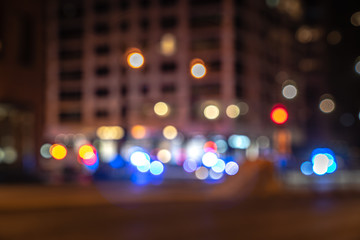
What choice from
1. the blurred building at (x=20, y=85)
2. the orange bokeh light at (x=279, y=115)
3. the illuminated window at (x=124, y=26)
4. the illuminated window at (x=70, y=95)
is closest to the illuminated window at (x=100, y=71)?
the illuminated window at (x=70, y=95)

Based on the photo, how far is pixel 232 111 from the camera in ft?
236

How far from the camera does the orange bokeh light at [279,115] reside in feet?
37.6

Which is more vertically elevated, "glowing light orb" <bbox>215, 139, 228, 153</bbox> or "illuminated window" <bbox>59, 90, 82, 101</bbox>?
"illuminated window" <bbox>59, 90, 82, 101</bbox>

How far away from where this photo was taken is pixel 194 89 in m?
74.8

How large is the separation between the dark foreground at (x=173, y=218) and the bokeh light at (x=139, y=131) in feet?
189

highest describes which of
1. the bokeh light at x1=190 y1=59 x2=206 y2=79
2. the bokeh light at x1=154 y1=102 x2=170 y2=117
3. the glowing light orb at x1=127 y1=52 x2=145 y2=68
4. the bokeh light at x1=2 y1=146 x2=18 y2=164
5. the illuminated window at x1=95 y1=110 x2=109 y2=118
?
the illuminated window at x1=95 y1=110 x2=109 y2=118

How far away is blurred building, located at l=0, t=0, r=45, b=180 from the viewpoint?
→ 22.7m

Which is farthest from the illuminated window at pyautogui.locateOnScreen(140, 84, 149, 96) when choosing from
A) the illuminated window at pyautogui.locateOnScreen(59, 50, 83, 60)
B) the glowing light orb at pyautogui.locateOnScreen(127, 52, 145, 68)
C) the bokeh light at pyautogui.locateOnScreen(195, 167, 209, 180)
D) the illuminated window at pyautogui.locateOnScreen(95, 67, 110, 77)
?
the glowing light orb at pyautogui.locateOnScreen(127, 52, 145, 68)

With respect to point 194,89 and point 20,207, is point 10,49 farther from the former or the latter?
point 194,89

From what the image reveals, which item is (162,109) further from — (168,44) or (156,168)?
(156,168)

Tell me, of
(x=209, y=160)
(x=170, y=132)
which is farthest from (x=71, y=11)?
(x=209, y=160)

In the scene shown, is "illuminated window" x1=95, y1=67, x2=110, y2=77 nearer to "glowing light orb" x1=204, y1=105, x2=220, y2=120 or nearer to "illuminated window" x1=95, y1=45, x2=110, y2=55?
"illuminated window" x1=95, y1=45, x2=110, y2=55

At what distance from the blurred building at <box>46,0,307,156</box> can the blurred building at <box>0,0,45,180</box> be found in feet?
149

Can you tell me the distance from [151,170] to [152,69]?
140 ft
